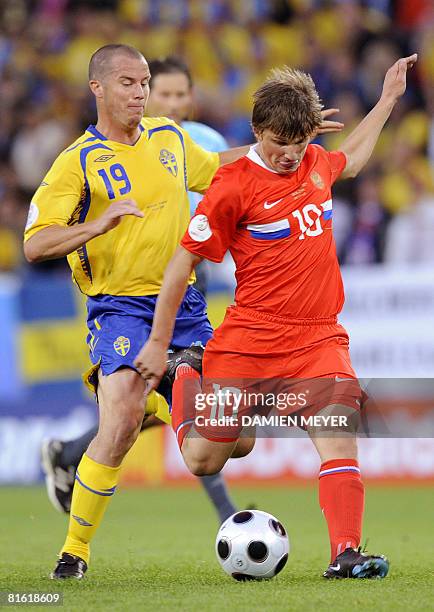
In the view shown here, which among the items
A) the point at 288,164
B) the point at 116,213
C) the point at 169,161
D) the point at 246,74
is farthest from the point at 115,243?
the point at 246,74

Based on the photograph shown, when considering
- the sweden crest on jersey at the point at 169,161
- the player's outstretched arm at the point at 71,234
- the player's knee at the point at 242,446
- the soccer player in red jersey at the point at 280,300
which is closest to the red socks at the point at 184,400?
the soccer player in red jersey at the point at 280,300

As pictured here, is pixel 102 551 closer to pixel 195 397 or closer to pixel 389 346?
pixel 195 397

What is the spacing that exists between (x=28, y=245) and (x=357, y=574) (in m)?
2.06

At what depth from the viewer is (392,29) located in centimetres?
1469

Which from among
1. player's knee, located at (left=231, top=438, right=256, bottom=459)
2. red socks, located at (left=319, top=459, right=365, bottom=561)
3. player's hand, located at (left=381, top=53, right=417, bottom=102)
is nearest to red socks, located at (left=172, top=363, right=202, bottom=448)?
player's knee, located at (left=231, top=438, right=256, bottom=459)

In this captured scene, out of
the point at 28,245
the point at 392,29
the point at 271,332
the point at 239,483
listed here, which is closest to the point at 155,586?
the point at 271,332

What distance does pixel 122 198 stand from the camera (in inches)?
235

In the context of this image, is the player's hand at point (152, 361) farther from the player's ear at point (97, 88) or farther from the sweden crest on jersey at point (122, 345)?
the player's ear at point (97, 88)

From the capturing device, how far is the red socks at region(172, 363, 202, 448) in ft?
18.7

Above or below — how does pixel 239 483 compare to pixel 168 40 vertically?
below

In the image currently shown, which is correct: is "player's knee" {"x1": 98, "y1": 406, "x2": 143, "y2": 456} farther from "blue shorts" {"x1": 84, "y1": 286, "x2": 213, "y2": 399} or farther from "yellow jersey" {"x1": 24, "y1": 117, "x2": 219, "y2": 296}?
"yellow jersey" {"x1": 24, "y1": 117, "x2": 219, "y2": 296}

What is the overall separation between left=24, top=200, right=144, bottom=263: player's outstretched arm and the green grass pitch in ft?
4.83

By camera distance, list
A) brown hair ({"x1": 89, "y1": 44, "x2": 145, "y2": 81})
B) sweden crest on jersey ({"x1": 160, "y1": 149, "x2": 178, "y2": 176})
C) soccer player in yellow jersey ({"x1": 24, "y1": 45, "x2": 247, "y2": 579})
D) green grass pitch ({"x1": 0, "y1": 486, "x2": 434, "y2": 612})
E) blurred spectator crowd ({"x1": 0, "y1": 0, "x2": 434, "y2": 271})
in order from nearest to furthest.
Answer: green grass pitch ({"x1": 0, "y1": 486, "x2": 434, "y2": 612}), soccer player in yellow jersey ({"x1": 24, "y1": 45, "x2": 247, "y2": 579}), brown hair ({"x1": 89, "y1": 44, "x2": 145, "y2": 81}), sweden crest on jersey ({"x1": 160, "y1": 149, "x2": 178, "y2": 176}), blurred spectator crowd ({"x1": 0, "y1": 0, "x2": 434, "y2": 271})

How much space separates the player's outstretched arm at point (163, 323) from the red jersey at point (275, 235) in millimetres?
123
